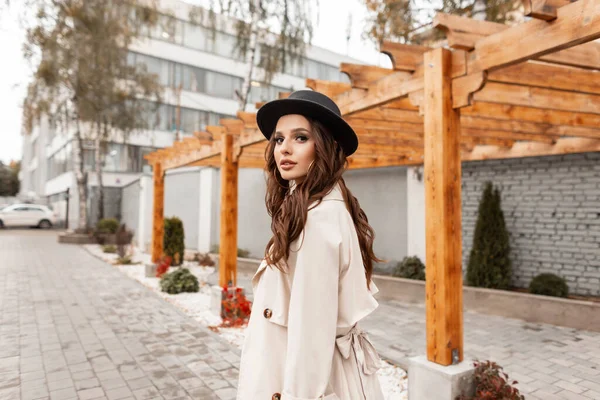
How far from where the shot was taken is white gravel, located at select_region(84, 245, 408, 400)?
148 inches

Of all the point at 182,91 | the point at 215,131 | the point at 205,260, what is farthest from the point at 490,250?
the point at 182,91

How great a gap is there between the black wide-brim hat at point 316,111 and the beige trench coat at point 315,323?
23cm

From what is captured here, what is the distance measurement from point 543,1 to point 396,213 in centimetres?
706

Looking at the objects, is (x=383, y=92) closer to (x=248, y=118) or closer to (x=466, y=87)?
(x=466, y=87)

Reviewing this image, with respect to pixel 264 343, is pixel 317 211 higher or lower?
higher

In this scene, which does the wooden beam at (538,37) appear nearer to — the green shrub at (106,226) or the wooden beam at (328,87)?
the wooden beam at (328,87)

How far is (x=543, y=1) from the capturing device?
2.39 metres

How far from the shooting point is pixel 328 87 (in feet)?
14.3

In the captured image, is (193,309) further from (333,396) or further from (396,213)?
(333,396)

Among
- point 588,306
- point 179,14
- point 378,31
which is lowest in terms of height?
point 588,306

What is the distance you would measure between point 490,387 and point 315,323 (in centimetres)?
241

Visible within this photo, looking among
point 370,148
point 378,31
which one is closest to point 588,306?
point 370,148

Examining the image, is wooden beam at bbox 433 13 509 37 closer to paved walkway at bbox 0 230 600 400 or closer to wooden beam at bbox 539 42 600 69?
wooden beam at bbox 539 42 600 69

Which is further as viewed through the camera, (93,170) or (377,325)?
(93,170)
